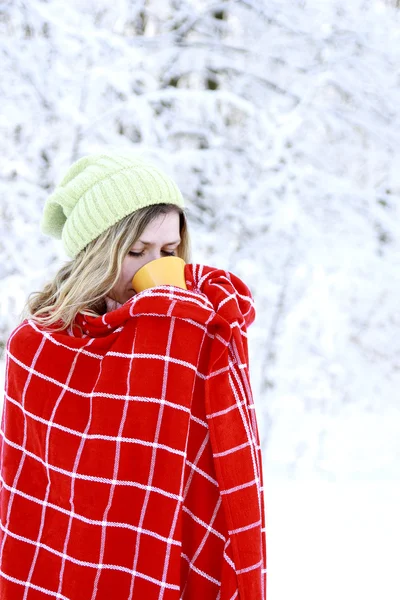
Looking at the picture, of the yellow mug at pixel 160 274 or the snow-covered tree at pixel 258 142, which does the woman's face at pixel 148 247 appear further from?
the snow-covered tree at pixel 258 142

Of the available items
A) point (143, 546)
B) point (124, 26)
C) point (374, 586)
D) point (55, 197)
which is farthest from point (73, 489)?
point (124, 26)

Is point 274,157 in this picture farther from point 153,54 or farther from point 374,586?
point 374,586

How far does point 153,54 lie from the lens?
3783mm

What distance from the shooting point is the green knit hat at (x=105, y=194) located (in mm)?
1519

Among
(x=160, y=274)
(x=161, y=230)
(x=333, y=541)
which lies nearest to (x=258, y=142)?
(x=333, y=541)

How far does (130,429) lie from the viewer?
1.36 m

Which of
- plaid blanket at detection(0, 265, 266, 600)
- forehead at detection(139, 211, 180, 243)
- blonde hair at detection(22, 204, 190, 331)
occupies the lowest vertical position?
plaid blanket at detection(0, 265, 266, 600)

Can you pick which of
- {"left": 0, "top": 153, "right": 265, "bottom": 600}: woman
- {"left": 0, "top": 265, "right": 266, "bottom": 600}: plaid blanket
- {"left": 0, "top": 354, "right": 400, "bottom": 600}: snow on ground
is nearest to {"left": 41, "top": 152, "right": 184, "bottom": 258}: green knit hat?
{"left": 0, "top": 153, "right": 265, "bottom": 600}: woman

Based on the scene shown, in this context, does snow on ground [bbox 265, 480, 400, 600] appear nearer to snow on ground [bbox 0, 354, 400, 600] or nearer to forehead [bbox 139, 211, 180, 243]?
snow on ground [bbox 0, 354, 400, 600]

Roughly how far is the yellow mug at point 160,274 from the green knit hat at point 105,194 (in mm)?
155

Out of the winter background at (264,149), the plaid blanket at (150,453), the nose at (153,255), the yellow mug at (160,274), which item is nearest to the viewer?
the plaid blanket at (150,453)

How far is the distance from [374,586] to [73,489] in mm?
1763

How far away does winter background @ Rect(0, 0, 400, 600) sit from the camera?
3.70 m

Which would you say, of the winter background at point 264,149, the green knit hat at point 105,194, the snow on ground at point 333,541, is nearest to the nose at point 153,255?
the green knit hat at point 105,194
